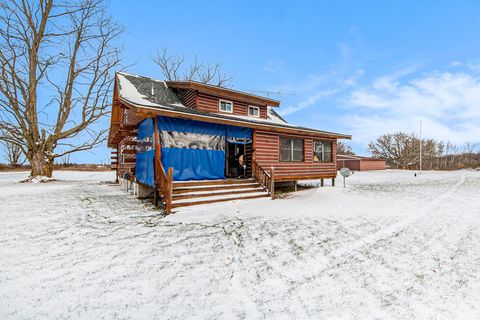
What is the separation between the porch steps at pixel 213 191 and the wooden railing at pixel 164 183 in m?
0.42

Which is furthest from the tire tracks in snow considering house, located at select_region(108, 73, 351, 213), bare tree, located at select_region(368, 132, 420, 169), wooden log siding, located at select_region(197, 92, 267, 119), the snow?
bare tree, located at select_region(368, 132, 420, 169)

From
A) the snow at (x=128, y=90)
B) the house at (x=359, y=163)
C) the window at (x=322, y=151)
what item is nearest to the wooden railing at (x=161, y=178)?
the snow at (x=128, y=90)

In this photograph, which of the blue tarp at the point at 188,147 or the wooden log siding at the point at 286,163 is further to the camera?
the wooden log siding at the point at 286,163

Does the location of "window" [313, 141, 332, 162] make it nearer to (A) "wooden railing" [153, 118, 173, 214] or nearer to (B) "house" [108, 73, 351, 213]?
(B) "house" [108, 73, 351, 213]

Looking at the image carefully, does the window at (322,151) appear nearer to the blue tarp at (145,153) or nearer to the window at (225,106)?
the window at (225,106)

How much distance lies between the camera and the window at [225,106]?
1428cm

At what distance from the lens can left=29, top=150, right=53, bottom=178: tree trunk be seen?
18.8 metres

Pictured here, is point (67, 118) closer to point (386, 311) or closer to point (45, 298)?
point (45, 298)

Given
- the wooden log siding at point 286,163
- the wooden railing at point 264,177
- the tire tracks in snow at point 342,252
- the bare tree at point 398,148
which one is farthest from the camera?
the bare tree at point 398,148

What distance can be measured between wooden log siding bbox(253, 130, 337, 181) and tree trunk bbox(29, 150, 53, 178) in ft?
59.7

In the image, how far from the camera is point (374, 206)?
910cm

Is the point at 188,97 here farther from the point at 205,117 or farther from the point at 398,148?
the point at 398,148

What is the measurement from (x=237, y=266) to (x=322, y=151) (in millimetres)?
12707

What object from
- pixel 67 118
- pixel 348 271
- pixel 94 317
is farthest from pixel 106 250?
pixel 67 118
